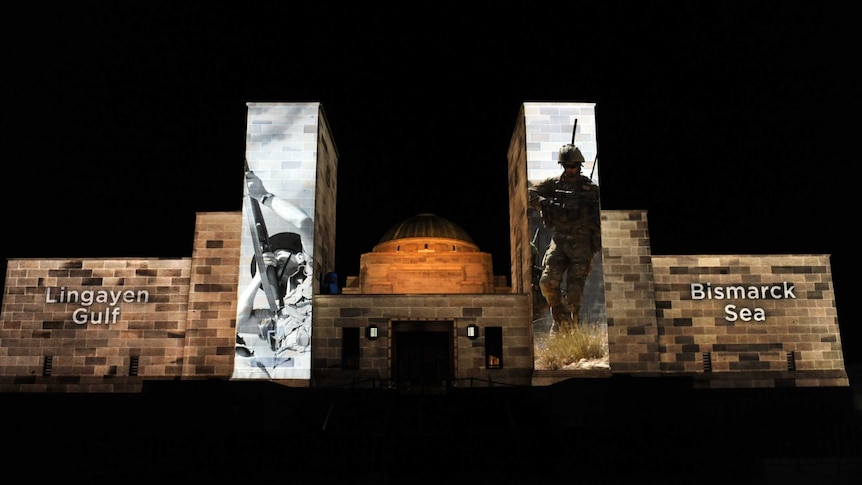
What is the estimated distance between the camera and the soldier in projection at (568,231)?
25.2 m

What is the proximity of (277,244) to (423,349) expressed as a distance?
577 cm

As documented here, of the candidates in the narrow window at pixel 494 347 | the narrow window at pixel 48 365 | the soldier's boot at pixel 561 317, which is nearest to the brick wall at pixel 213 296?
the narrow window at pixel 48 365

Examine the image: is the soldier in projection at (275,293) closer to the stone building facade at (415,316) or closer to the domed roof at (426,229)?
the stone building facade at (415,316)

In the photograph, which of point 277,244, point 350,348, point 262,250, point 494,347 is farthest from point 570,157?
point 262,250

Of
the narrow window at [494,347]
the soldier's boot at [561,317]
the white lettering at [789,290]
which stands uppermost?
the white lettering at [789,290]

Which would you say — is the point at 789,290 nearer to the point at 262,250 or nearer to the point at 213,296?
the point at 262,250

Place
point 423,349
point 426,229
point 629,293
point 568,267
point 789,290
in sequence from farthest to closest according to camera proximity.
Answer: point 426,229, point 789,290, point 629,293, point 423,349, point 568,267

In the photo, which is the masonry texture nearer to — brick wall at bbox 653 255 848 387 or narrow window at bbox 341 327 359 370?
brick wall at bbox 653 255 848 387

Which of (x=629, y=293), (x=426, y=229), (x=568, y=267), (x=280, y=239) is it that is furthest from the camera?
(x=426, y=229)

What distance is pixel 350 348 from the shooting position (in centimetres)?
2612

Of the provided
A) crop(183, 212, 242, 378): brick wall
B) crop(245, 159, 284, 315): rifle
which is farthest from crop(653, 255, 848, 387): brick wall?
crop(183, 212, 242, 378): brick wall

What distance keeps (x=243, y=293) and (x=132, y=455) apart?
10074mm

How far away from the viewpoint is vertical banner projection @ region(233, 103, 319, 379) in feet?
81.8

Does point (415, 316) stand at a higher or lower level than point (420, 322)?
higher
